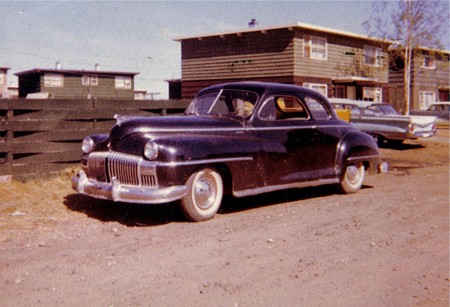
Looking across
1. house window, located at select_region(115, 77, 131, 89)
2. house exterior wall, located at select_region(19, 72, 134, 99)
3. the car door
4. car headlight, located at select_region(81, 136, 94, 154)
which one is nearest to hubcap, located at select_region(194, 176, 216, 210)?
the car door

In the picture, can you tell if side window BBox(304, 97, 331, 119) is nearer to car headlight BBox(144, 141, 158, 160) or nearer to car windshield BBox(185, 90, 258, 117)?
car windshield BBox(185, 90, 258, 117)

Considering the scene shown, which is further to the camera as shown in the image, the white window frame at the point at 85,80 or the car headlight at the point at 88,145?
the white window frame at the point at 85,80

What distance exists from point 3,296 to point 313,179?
4845 millimetres

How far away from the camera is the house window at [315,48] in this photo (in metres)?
26.8

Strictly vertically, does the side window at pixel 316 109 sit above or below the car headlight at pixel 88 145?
above

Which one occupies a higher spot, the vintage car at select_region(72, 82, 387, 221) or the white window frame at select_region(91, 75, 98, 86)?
the white window frame at select_region(91, 75, 98, 86)

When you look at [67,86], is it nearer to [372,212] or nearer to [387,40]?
[387,40]

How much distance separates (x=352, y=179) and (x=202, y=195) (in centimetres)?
326

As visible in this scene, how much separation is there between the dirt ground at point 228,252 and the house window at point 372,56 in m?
25.2

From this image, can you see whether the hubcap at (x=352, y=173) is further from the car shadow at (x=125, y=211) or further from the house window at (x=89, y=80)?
the house window at (x=89, y=80)

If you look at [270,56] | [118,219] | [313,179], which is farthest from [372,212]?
[270,56]

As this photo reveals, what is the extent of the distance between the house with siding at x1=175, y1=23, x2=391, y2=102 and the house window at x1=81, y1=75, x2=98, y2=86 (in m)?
14.6

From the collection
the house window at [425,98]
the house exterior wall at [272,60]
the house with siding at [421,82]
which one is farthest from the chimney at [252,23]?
the house window at [425,98]

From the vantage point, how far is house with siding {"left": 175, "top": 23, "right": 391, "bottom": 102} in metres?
26.3
